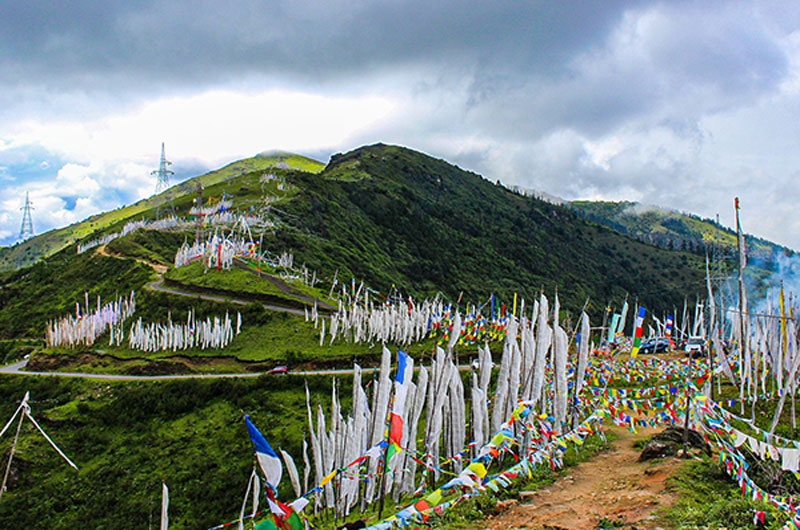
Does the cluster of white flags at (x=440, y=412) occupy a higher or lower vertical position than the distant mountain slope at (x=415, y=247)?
lower

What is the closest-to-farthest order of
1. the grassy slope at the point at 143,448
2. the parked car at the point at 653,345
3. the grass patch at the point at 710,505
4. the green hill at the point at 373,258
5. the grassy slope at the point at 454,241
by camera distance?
the grass patch at the point at 710,505
the grassy slope at the point at 143,448
the parked car at the point at 653,345
the green hill at the point at 373,258
the grassy slope at the point at 454,241

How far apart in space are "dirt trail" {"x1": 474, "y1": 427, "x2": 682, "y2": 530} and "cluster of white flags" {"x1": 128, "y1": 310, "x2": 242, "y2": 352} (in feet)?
96.6

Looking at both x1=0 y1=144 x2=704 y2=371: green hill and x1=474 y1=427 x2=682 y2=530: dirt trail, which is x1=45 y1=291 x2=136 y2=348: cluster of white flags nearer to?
x1=0 y1=144 x2=704 y2=371: green hill

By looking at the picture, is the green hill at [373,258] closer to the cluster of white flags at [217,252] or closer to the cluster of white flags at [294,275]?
the cluster of white flags at [217,252]

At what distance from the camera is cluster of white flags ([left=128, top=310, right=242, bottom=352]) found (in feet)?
117

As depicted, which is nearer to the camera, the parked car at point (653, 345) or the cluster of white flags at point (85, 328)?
the parked car at point (653, 345)

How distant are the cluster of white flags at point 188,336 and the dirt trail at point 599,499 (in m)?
29.4

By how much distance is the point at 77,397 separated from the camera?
101ft

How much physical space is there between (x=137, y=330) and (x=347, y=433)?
1239 inches

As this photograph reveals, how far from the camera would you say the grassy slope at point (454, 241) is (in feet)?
292

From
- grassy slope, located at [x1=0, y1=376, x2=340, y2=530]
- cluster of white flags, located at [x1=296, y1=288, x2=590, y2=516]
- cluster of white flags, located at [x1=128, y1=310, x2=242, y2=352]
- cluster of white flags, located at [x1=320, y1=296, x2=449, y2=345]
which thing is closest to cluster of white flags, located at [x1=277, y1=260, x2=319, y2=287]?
cluster of white flags, located at [x1=128, y1=310, x2=242, y2=352]

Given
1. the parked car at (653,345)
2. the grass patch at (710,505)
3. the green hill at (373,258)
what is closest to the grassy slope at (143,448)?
the green hill at (373,258)

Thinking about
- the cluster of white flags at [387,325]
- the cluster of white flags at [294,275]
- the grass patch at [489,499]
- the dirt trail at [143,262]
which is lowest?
the grass patch at [489,499]

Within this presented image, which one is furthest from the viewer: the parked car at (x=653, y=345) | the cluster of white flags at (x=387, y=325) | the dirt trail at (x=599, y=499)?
the cluster of white flags at (x=387, y=325)
